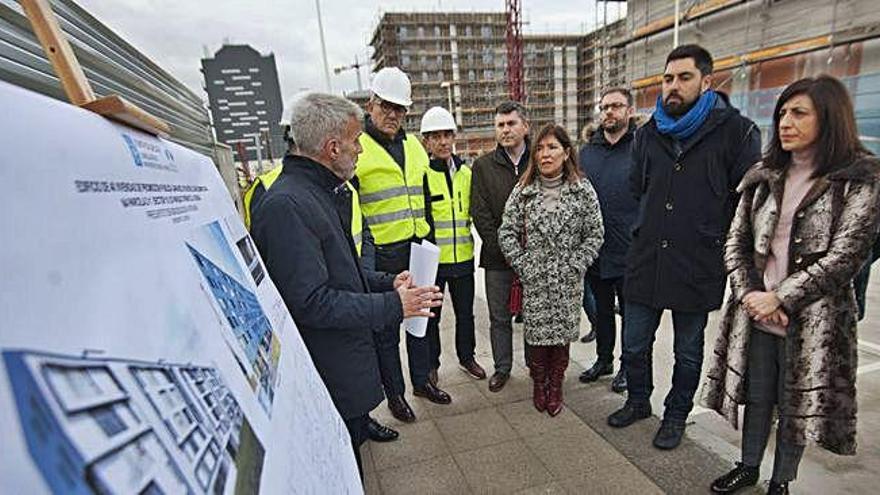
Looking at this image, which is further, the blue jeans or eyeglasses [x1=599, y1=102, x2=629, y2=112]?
eyeglasses [x1=599, y1=102, x2=629, y2=112]

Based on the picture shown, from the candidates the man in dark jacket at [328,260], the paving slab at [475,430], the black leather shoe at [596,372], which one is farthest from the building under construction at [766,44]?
the man in dark jacket at [328,260]

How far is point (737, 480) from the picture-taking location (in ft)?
6.36

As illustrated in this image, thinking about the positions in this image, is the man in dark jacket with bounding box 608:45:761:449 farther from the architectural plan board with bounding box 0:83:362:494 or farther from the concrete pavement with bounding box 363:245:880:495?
the architectural plan board with bounding box 0:83:362:494

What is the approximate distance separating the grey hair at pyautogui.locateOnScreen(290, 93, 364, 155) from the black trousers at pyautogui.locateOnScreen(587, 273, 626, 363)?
7.10 ft

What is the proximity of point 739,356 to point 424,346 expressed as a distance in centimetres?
171

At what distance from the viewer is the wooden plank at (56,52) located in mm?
641

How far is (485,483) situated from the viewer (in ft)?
7.09

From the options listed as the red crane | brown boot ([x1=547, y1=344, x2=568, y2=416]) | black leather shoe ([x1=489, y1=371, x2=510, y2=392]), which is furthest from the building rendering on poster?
the red crane

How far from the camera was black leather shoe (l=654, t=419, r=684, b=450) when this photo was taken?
7.46 ft

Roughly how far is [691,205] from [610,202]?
810 millimetres

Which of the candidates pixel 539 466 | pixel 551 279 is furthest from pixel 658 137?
pixel 539 466

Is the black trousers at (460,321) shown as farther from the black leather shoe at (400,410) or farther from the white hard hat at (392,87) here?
the white hard hat at (392,87)

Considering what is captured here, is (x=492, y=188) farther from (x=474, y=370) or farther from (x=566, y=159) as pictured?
(x=474, y=370)

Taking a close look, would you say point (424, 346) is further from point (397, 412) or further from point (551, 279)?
point (551, 279)
